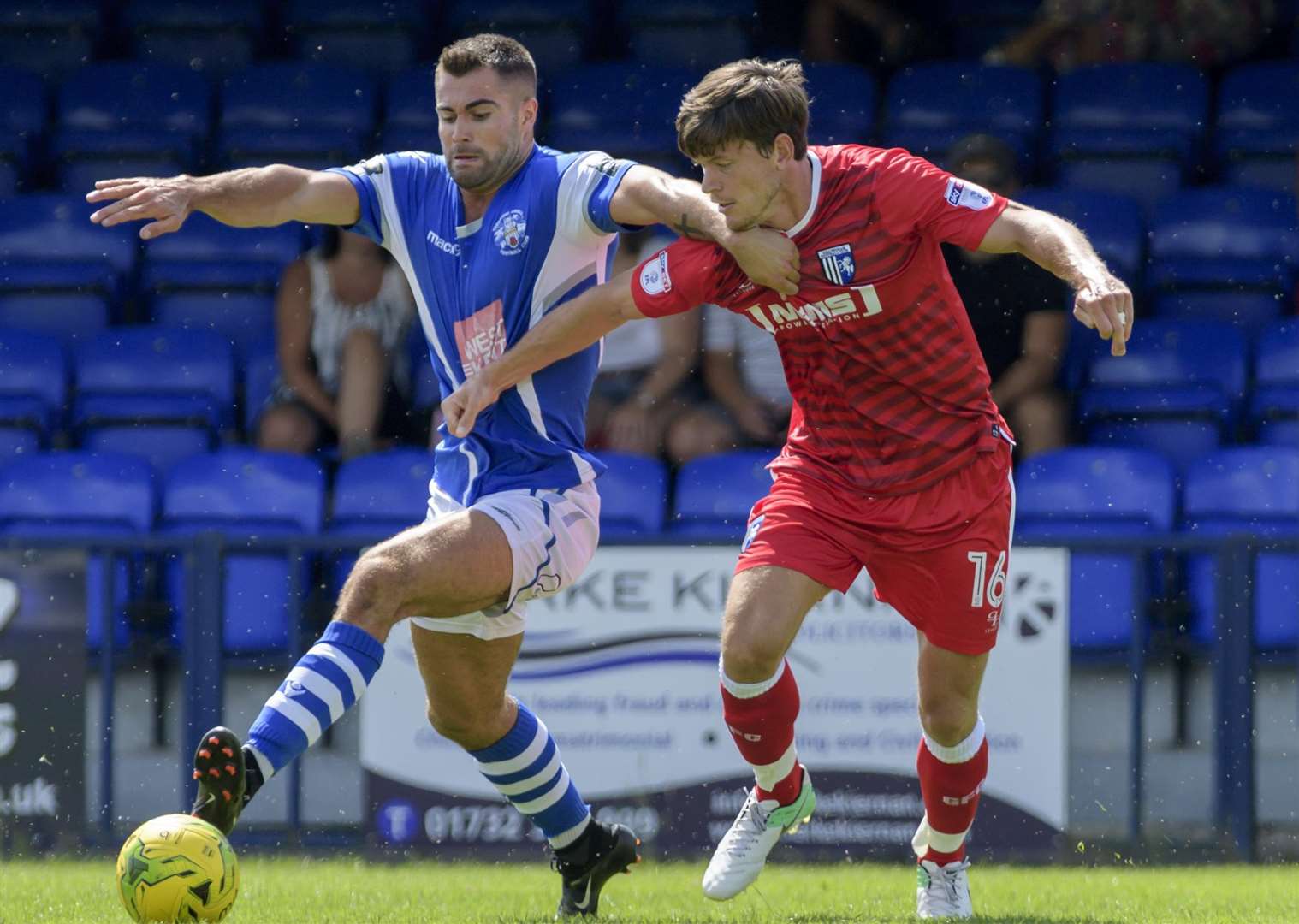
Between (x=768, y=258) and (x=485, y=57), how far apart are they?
3.67 feet

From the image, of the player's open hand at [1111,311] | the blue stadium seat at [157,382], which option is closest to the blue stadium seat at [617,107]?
the blue stadium seat at [157,382]

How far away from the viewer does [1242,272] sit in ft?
34.3

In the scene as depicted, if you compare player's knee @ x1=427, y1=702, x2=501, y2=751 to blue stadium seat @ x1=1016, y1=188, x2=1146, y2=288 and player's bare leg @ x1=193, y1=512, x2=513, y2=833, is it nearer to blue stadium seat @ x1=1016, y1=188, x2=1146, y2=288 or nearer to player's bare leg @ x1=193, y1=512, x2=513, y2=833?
player's bare leg @ x1=193, y1=512, x2=513, y2=833

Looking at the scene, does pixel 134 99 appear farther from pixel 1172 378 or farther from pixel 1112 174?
pixel 1172 378

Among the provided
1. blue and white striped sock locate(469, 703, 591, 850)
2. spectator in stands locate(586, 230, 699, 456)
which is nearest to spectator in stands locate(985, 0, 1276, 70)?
spectator in stands locate(586, 230, 699, 456)

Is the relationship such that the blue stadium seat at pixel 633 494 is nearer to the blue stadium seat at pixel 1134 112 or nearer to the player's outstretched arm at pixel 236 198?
the player's outstretched arm at pixel 236 198

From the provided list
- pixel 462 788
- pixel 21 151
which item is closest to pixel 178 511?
pixel 462 788

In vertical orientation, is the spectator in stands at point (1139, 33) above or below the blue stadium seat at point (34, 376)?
above

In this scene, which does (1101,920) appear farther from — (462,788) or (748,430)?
(748,430)

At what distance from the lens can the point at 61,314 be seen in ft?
36.4

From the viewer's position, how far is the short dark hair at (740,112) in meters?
5.27

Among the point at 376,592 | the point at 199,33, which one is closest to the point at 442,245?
the point at 376,592

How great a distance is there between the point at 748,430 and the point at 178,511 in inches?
110

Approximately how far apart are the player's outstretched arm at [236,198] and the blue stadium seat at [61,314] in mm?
5352
